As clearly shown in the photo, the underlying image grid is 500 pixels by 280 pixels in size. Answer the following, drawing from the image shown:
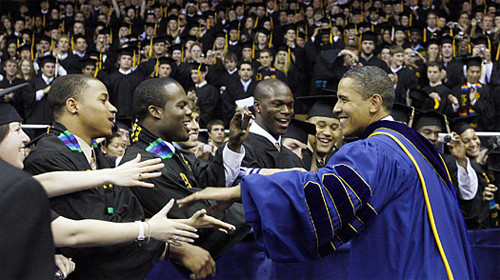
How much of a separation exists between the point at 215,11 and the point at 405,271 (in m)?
14.5

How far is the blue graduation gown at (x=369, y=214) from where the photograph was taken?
8.61 feet

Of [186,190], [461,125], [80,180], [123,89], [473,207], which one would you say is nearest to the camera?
[80,180]

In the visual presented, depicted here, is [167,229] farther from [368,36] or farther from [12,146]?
[368,36]

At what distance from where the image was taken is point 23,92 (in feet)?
38.0

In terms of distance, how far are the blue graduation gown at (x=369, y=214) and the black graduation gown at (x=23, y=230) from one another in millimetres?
1407

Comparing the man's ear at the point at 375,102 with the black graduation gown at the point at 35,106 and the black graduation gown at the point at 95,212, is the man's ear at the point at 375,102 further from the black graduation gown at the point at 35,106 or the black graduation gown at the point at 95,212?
the black graduation gown at the point at 35,106

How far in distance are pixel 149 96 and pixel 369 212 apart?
1.69 metres

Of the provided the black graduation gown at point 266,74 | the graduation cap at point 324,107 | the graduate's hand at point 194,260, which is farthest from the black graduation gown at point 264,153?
the black graduation gown at point 266,74

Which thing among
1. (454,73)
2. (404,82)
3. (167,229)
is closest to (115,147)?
(167,229)

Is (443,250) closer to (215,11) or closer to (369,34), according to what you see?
(369,34)

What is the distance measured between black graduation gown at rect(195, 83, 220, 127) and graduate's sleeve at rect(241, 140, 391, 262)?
29.3ft

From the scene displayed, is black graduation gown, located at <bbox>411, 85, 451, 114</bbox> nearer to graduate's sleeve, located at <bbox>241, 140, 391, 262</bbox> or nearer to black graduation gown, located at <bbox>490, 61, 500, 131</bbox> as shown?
black graduation gown, located at <bbox>490, 61, 500, 131</bbox>

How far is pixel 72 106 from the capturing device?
10.8 ft

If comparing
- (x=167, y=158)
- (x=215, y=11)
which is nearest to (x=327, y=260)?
(x=167, y=158)
